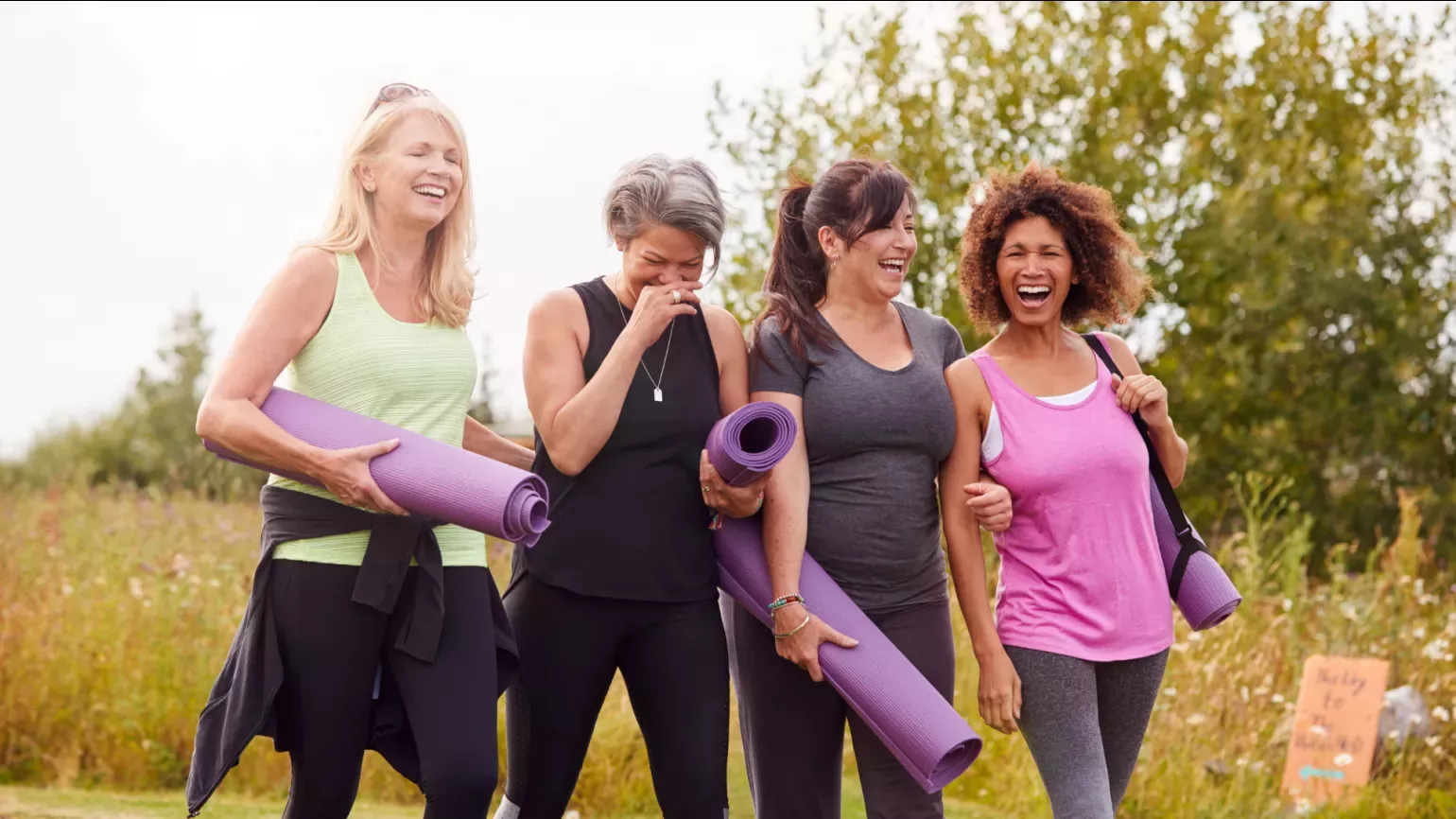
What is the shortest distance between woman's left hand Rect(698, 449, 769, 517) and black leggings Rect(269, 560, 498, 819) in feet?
2.01

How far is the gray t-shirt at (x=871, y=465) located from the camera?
3258mm

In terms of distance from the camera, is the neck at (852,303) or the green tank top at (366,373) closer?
the green tank top at (366,373)

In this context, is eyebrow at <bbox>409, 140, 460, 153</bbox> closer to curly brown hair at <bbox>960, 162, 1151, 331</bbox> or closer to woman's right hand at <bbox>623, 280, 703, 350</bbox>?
woman's right hand at <bbox>623, 280, 703, 350</bbox>

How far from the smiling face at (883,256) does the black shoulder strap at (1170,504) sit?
54cm

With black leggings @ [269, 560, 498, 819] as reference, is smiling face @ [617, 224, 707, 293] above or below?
above

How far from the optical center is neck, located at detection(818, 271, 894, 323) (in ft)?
11.2

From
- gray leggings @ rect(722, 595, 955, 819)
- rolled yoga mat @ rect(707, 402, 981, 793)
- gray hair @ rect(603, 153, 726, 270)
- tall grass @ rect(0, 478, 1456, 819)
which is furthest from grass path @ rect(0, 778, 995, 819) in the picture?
gray hair @ rect(603, 153, 726, 270)

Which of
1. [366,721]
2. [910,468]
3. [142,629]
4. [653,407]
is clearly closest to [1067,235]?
[910,468]

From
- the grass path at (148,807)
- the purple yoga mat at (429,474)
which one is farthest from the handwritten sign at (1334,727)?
the purple yoga mat at (429,474)

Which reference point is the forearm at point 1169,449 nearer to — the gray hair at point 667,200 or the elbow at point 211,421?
the gray hair at point 667,200

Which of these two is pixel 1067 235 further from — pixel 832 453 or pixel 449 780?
pixel 449 780

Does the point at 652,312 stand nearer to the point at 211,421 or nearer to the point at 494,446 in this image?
the point at 494,446

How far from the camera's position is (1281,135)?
13133mm

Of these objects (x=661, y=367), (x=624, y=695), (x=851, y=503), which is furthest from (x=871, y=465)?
(x=624, y=695)
